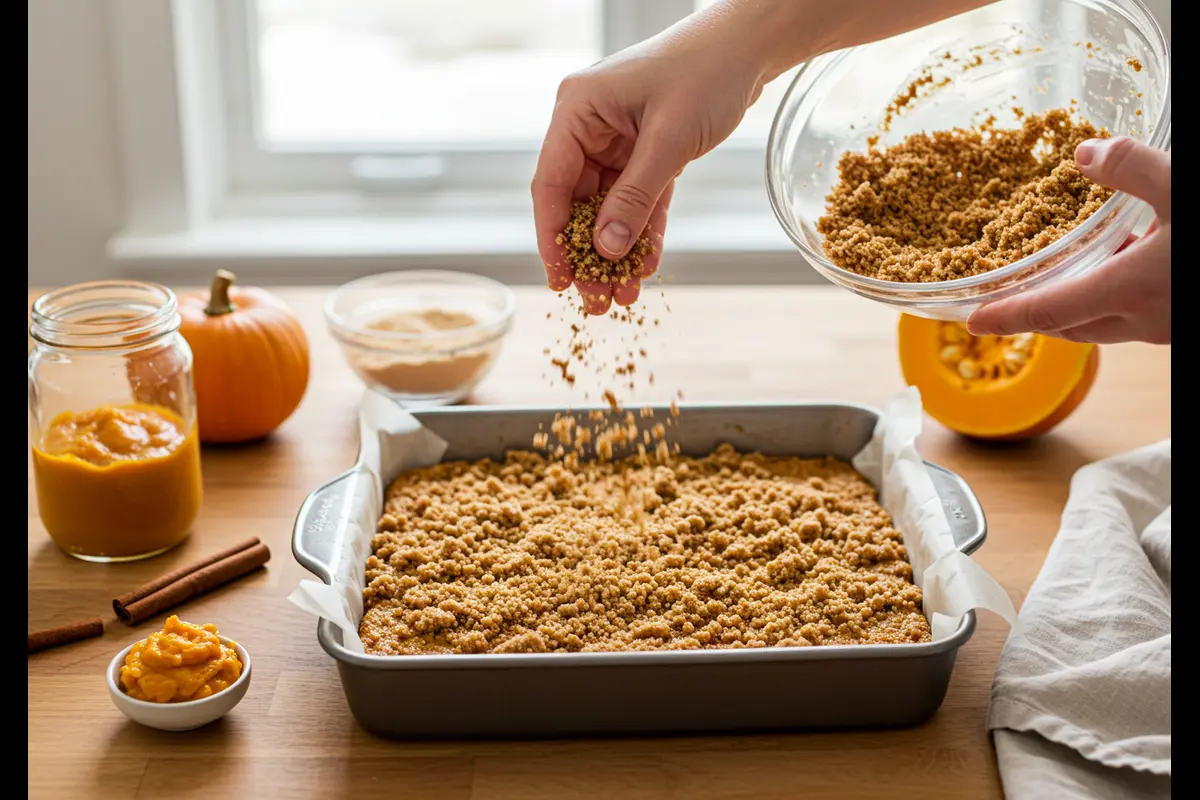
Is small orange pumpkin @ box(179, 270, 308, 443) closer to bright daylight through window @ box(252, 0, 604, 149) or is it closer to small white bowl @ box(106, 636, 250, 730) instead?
small white bowl @ box(106, 636, 250, 730)

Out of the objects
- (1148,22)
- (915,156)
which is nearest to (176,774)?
(915,156)

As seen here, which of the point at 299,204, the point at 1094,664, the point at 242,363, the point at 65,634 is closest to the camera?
the point at 1094,664

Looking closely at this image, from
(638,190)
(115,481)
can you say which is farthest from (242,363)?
(638,190)

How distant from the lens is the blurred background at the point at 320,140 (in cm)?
268

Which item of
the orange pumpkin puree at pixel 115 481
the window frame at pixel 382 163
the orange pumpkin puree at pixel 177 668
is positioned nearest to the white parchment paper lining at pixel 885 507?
the orange pumpkin puree at pixel 177 668

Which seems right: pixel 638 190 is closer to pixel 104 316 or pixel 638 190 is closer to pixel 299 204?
pixel 104 316

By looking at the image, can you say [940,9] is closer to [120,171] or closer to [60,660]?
[60,660]

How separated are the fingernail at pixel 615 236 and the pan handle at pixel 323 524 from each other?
40 cm

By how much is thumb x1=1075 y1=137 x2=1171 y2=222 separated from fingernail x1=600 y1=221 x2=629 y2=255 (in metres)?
0.49

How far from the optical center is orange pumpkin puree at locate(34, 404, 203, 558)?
140 centimetres

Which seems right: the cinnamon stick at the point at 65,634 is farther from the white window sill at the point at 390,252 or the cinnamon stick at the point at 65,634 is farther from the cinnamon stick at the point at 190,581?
the white window sill at the point at 390,252

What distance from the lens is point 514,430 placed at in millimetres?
1595

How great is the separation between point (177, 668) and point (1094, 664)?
0.88 metres

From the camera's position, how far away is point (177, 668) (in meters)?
1.16
